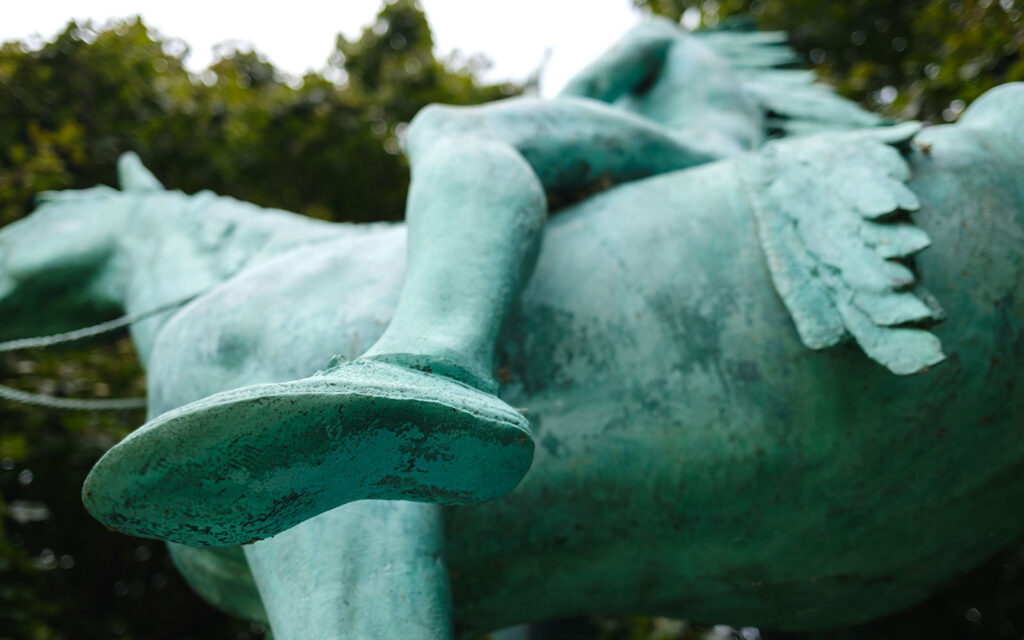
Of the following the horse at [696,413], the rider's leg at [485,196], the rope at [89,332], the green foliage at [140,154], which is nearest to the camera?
the rider's leg at [485,196]

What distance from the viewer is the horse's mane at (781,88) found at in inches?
72.8

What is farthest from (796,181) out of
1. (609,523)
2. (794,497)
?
(609,523)

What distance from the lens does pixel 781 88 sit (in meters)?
2.01

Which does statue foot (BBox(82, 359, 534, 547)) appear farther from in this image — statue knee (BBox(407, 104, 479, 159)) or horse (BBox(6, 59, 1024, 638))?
statue knee (BBox(407, 104, 479, 159))

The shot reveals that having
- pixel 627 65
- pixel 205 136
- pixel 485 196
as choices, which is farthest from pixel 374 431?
pixel 205 136

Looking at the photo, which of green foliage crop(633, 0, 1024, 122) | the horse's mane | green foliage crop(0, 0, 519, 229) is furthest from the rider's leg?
green foliage crop(0, 0, 519, 229)

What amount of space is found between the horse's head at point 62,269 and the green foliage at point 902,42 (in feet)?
5.22

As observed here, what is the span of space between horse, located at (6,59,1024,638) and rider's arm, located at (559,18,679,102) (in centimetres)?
54

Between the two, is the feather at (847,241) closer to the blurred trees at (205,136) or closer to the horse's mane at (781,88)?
the horse's mane at (781,88)

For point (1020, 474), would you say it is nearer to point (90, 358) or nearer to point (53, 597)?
point (53, 597)

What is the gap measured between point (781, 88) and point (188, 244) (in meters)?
1.29

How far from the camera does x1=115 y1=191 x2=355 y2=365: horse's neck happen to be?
5.33 ft

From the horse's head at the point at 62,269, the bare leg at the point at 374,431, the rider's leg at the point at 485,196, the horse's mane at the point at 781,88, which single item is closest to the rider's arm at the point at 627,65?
the horse's mane at the point at 781,88

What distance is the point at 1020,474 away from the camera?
4.20ft
